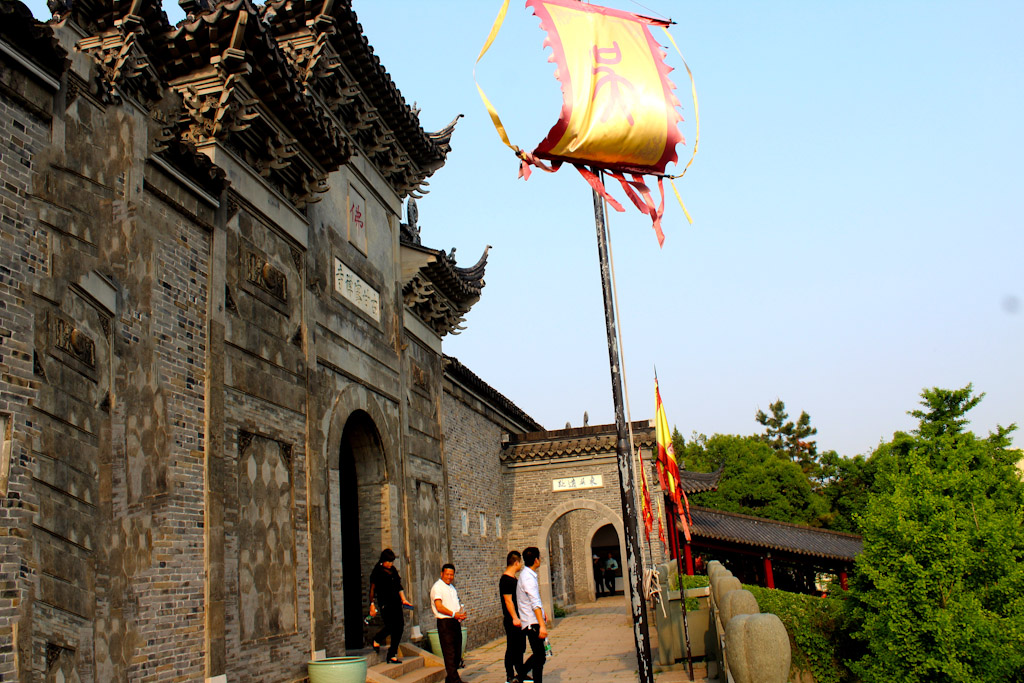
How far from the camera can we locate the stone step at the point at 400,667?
9.67m

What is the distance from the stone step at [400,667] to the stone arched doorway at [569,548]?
9714 millimetres

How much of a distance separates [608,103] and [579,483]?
14.9 metres

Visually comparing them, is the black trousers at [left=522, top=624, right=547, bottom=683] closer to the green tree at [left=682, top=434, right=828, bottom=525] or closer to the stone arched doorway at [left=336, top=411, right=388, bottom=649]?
the stone arched doorway at [left=336, top=411, right=388, bottom=649]

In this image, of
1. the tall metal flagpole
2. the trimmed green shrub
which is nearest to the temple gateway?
the tall metal flagpole

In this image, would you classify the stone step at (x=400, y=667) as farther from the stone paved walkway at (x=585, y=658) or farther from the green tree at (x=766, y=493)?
the green tree at (x=766, y=493)

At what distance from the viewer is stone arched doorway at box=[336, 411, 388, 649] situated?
11484mm

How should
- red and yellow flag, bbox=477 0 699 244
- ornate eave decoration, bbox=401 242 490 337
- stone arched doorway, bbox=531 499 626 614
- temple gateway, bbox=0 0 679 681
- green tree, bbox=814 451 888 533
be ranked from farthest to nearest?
green tree, bbox=814 451 888 533 < stone arched doorway, bbox=531 499 626 614 < ornate eave decoration, bbox=401 242 490 337 < red and yellow flag, bbox=477 0 699 244 < temple gateway, bbox=0 0 679 681

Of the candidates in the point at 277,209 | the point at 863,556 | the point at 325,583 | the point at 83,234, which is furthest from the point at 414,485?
the point at 83,234

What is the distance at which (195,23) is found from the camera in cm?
800

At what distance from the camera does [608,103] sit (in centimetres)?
732

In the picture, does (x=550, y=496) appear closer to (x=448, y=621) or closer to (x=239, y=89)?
(x=448, y=621)

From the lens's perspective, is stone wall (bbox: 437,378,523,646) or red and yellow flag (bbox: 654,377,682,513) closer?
red and yellow flag (bbox: 654,377,682,513)

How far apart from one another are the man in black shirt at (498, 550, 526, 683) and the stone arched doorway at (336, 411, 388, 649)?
417 cm

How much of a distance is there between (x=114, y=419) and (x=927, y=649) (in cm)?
743
